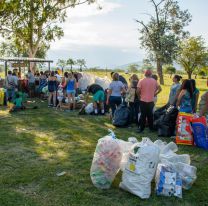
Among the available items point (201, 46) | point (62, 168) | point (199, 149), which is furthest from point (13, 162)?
point (201, 46)

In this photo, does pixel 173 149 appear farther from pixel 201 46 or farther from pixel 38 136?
pixel 201 46

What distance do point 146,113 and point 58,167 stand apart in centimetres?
357

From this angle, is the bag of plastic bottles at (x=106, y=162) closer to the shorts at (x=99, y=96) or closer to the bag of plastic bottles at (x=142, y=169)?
the bag of plastic bottles at (x=142, y=169)

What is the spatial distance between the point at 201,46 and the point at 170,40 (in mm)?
6548

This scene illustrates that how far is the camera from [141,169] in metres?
4.55

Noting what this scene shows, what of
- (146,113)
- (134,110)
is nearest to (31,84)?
(134,110)

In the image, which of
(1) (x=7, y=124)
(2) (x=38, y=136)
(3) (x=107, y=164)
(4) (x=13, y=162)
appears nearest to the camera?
(3) (x=107, y=164)

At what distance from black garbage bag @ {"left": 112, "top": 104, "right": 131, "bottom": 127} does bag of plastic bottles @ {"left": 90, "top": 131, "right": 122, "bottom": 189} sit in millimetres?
4726

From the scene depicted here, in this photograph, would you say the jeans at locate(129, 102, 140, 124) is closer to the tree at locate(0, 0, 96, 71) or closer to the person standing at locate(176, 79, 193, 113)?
the person standing at locate(176, 79, 193, 113)

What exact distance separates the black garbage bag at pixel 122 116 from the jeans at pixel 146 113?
2.52 ft

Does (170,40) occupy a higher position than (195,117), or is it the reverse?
(170,40)

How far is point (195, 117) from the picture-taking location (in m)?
7.54

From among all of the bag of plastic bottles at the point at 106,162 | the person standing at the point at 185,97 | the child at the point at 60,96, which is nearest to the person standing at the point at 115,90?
the person standing at the point at 185,97

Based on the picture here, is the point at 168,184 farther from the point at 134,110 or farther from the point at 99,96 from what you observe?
the point at 99,96
